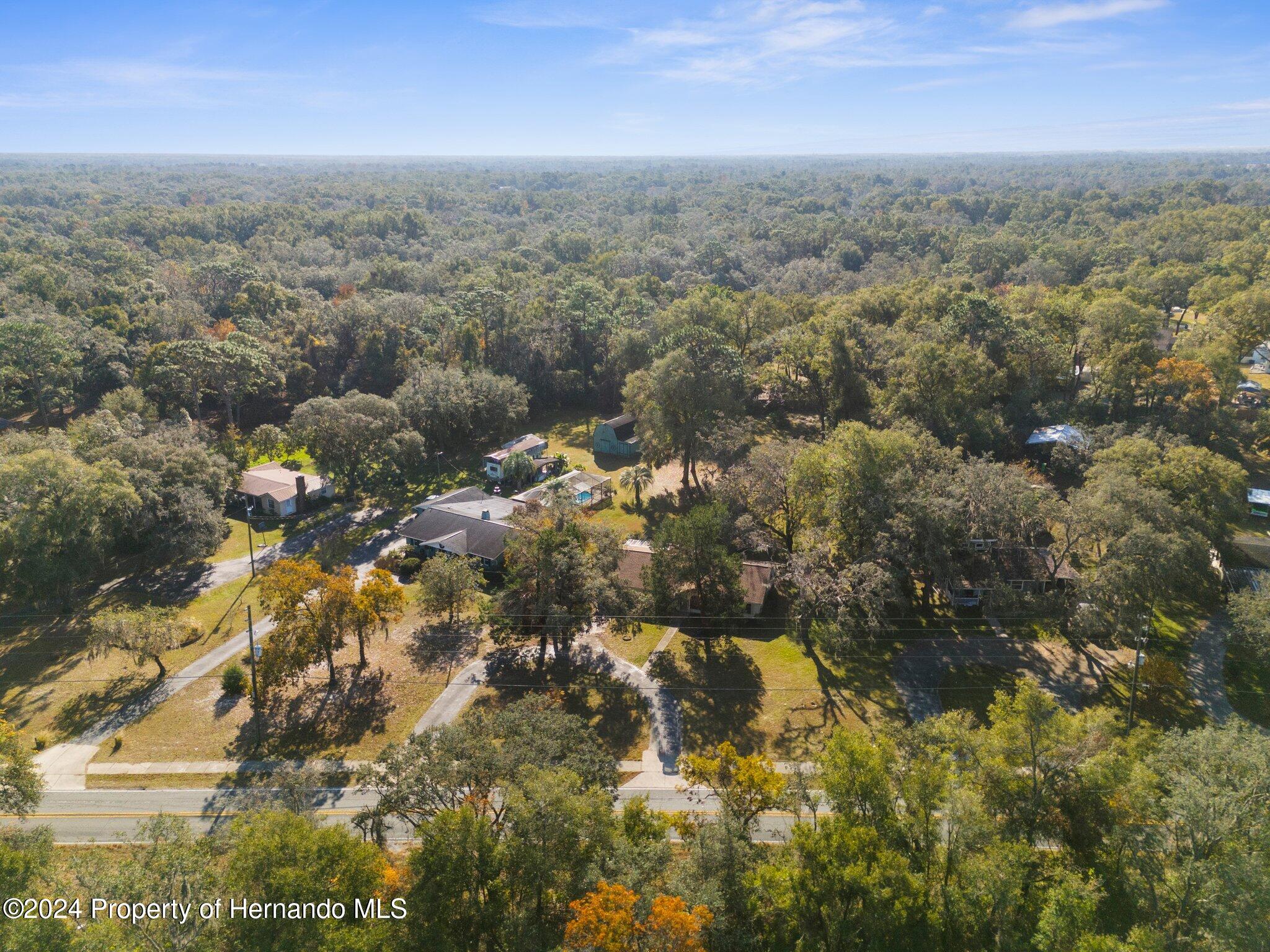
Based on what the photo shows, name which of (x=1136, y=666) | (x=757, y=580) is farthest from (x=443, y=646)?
(x=1136, y=666)

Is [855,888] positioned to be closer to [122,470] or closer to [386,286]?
[122,470]

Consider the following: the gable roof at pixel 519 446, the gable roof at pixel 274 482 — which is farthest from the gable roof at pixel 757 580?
the gable roof at pixel 274 482

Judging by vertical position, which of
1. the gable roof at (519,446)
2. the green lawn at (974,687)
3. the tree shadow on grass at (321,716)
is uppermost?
the gable roof at (519,446)

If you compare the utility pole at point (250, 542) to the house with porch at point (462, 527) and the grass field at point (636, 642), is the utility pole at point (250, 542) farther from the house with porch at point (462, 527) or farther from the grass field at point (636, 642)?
the grass field at point (636, 642)

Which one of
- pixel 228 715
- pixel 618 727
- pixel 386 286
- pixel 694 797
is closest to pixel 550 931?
pixel 694 797

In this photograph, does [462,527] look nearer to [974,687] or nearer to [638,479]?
[638,479]

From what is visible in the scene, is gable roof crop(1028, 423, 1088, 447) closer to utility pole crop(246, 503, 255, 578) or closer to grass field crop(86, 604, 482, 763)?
grass field crop(86, 604, 482, 763)
